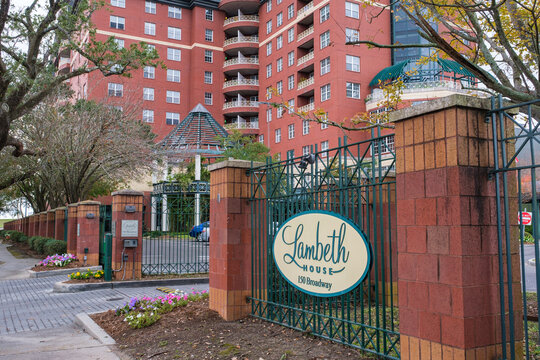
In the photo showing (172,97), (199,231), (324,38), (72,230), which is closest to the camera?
(199,231)

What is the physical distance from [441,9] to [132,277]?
1085cm

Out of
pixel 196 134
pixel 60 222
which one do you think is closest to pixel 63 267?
pixel 60 222

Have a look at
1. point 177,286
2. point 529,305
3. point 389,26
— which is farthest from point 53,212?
point 389,26

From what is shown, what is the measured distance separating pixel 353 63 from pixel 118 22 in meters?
26.2

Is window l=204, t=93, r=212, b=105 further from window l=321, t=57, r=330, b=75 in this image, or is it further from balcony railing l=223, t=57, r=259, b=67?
window l=321, t=57, r=330, b=75

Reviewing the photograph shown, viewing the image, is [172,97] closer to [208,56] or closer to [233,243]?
[208,56]

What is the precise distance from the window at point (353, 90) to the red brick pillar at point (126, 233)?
101 ft

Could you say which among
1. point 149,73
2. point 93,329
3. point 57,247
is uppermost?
point 149,73

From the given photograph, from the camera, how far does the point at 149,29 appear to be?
5316 cm

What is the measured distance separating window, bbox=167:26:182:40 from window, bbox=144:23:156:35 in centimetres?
184

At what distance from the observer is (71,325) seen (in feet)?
28.7

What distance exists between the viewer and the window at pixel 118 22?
167 feet

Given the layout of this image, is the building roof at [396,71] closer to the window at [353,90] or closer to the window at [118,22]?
the window at [353,90]

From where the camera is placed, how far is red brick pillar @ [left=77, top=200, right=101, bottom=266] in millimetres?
17234
